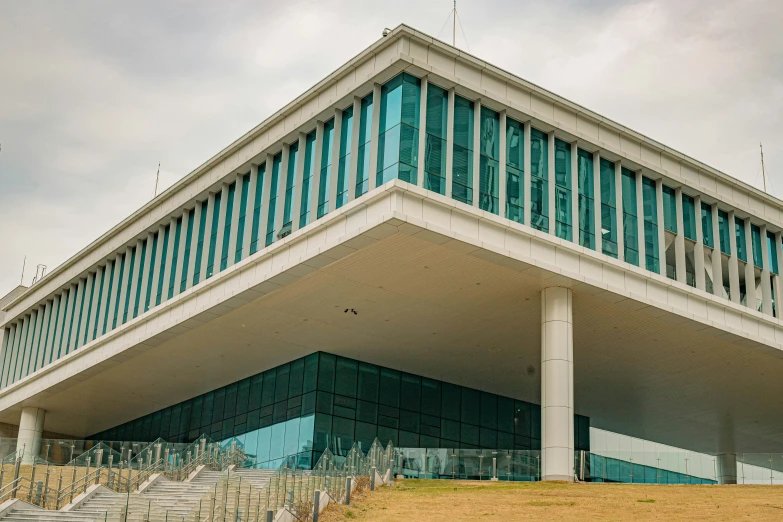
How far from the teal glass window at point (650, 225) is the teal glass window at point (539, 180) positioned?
16.1ft

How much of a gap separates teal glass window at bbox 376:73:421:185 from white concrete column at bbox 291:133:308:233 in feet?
13.0

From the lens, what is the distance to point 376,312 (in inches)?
1484

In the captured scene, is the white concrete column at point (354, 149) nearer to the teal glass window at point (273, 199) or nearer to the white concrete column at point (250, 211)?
the teal glass window at point (273, 199)

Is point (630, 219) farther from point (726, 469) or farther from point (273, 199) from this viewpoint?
point (273, 199)

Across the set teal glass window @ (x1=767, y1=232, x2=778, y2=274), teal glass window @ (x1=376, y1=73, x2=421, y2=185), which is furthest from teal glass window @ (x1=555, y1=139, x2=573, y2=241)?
teal glass window @ (x1=767, y1=232, x2=778, y2=274)

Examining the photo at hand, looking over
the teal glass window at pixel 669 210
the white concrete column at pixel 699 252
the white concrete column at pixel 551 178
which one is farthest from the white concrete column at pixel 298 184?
the white concrete column at pixel 699 252

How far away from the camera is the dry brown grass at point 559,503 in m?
23.8

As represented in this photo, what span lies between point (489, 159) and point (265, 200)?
892cm

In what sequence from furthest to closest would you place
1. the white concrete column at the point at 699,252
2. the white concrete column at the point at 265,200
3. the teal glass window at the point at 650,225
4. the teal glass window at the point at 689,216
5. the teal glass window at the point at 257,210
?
the teal glass window at the point at 689,216 → the white concrete column at the point at 699,252 → the teal glass window at the point at 257,210 → the teal glass window at the point at 650,225 → the white concrete column at the point at 265,200

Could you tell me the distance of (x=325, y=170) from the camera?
115 feet

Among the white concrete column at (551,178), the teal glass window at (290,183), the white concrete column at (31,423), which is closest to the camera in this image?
the white concrete column at (551,178)

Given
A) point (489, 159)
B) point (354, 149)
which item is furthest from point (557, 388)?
point (354, 149)

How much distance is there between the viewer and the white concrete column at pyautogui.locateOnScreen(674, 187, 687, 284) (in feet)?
123

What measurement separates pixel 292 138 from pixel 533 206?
9053 mm
